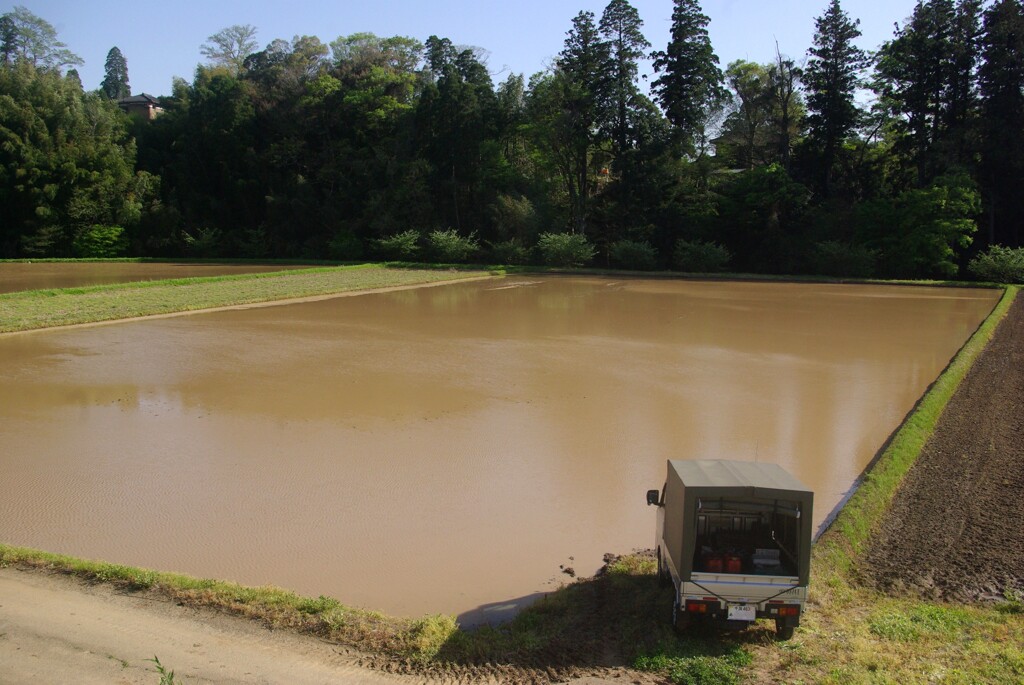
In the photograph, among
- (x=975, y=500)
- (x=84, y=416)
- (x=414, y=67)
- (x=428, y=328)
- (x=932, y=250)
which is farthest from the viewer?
(x=414, y=67)

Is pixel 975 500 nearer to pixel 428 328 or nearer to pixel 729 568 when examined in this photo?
pixel 729 568

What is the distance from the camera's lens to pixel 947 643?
510 centimetres

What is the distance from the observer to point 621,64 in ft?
145

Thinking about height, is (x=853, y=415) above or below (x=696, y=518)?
below

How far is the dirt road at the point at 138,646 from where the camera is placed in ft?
15.2

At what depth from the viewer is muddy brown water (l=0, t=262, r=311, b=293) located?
30909 mm

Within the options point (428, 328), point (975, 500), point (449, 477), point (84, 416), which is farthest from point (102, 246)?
point (975, 500)

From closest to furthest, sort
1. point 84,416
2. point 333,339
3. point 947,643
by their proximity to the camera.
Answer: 1. point 947,643
2. point 84,416
3. point 333,339

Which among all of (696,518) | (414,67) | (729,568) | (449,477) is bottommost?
(449,477)

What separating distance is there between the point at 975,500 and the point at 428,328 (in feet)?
48.7

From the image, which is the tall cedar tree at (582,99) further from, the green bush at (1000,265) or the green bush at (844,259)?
the green bush at (1000,265)

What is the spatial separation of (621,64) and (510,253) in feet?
41.4

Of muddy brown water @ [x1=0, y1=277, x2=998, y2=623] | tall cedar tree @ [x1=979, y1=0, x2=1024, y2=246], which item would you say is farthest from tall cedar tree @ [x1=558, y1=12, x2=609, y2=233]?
muddy brown water @ [x1=0, y1=277, x2=998, y2=623]

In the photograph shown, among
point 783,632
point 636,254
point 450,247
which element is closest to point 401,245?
point 450,247
